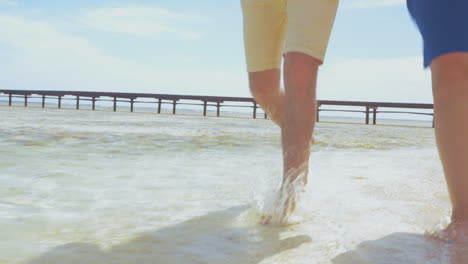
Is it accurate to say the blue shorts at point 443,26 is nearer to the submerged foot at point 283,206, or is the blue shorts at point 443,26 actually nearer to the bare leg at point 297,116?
the bare leg at point 297,116

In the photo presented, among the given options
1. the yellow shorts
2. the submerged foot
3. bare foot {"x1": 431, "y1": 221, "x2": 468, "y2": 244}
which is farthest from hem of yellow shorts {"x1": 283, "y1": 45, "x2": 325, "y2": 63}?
bare foot {"x1": 431, "y1": 221, "x2": 468, "y2": 244}

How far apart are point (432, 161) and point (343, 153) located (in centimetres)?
65

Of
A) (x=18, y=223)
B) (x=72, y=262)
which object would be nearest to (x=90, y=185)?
(x=18, y=223)

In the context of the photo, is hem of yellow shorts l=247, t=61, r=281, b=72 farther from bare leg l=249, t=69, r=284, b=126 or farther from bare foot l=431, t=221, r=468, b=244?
bare foot l=431, t=221, r=468, b=244

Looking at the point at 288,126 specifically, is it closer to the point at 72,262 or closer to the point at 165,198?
the point at 165,198

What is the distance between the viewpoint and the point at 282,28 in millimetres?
1855

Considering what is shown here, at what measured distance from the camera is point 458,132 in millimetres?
1354

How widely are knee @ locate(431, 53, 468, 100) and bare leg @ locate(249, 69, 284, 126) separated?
64 cm

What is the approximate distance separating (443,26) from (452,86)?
166 mm

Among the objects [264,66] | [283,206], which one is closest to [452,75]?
[283,206]

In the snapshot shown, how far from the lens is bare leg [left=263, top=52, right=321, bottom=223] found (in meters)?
1.52

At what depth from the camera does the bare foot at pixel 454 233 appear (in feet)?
4.04

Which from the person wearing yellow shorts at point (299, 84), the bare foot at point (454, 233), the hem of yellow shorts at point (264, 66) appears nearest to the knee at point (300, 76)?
the person wearing yellow shorts at point (299, 84)

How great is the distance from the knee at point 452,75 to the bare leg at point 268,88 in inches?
25.3
